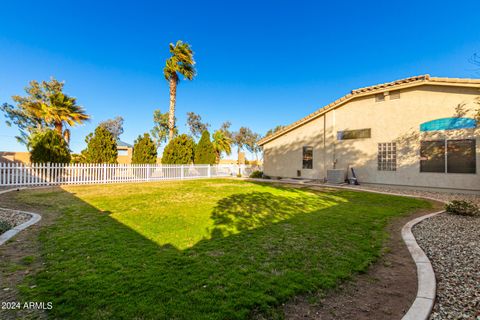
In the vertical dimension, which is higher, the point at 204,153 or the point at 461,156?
the point at 204,153

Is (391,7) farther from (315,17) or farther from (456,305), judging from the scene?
(456,305)

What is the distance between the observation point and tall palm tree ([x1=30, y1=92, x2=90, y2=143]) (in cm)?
1909

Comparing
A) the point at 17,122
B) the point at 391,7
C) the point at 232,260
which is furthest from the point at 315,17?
the point at 17,122

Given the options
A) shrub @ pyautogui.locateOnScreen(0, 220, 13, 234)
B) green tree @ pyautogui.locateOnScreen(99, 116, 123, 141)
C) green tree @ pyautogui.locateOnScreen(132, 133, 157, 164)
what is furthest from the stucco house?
green tree @ pyautogui.locateOnScreen(99, 116, 123, 141)

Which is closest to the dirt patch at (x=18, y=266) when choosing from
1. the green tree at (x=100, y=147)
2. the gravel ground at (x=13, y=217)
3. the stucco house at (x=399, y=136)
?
the gravel ground at (x=13, y=217)

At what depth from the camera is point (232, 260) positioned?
10.8 feet

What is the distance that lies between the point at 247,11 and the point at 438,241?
19.5 m

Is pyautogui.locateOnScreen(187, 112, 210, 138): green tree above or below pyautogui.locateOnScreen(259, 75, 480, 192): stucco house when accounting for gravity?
above

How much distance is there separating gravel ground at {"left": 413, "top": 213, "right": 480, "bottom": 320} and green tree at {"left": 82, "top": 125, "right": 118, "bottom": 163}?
16.9 meters

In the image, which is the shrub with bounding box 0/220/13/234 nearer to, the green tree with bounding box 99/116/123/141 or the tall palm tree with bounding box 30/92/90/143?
the tall palm tree with bounding box 30/92/90/143

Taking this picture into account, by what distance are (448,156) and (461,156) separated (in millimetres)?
464

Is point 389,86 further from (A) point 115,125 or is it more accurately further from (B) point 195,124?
(A) point 115,125

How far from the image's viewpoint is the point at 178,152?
1866 cm

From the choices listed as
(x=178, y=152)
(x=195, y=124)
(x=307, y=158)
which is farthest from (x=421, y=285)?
(x=195, y=124)
